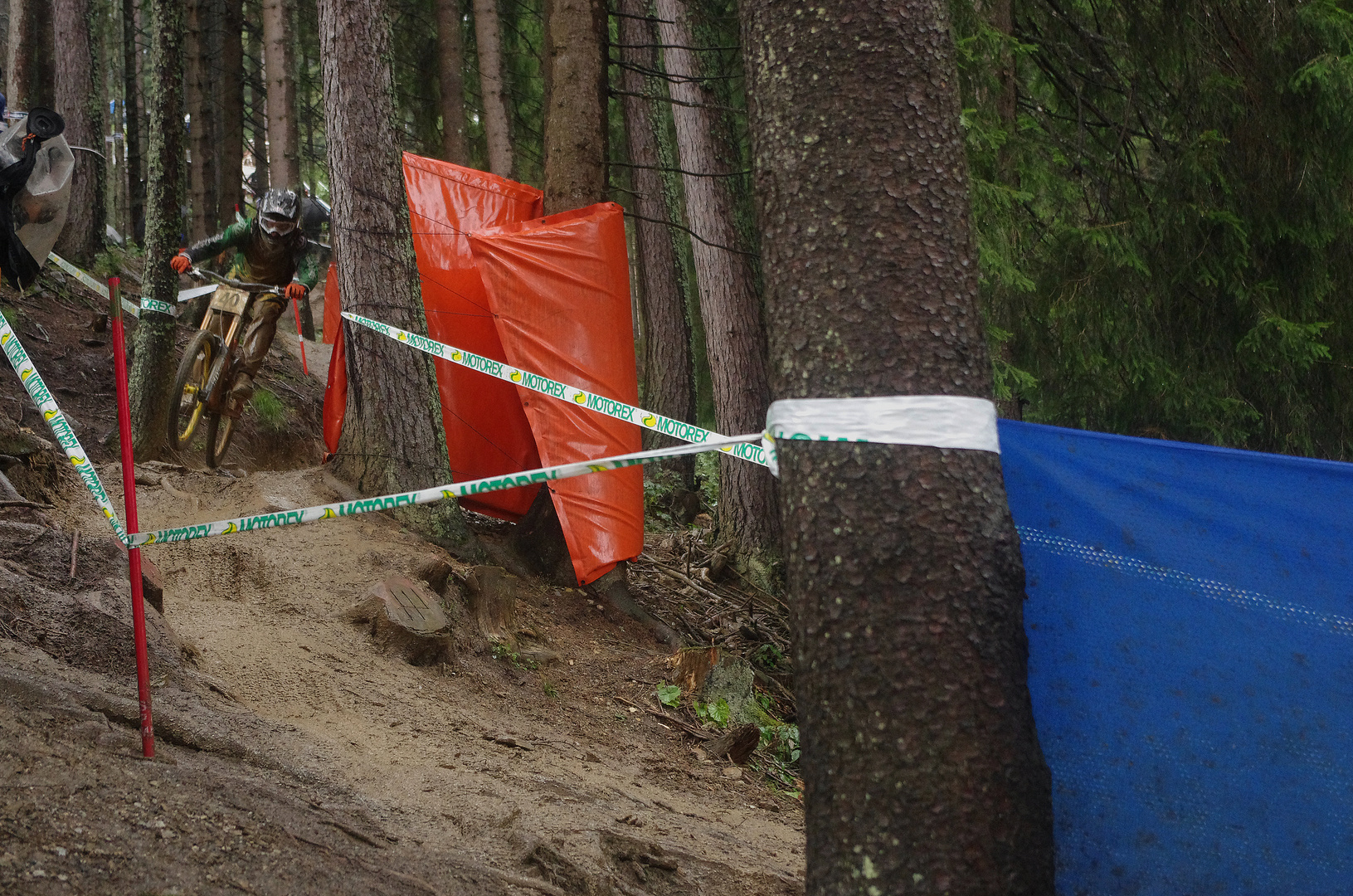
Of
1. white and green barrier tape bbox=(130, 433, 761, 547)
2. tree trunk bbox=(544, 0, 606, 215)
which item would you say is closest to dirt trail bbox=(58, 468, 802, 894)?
white and green barrier tape bbox=(130, 433, 761, 547)

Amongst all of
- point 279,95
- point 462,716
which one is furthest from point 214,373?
point 279,95

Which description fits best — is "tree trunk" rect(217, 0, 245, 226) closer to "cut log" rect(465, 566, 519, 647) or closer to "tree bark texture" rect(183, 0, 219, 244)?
"tree bark texture" rect(183, 0, 219, 244)

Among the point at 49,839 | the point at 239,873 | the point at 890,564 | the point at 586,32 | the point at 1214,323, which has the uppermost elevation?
the point at 586,32

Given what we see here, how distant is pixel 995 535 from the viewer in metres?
2.25

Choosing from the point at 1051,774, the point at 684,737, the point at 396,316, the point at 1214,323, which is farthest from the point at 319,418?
the point at 1051,774

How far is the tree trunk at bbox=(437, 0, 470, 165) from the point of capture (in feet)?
41.4

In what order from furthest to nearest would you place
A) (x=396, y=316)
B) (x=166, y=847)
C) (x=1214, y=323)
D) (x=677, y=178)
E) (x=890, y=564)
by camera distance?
(x=677, y=178) < (x=1214, y=323) < (x=396, y=316) < (x=166, y=847) < (x=890, y=564)

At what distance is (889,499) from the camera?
7.23 feet

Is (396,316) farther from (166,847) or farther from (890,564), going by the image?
(890,564)

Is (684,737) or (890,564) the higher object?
(890,564)

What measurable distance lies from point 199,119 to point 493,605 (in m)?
10.6

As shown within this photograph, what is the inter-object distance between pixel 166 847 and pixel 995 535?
1.98 meters

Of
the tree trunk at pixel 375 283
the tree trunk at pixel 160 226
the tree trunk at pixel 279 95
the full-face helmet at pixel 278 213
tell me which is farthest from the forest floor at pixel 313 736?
the tree trunk at pixel 279 95

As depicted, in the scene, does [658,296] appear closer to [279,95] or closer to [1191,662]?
[279,95]
